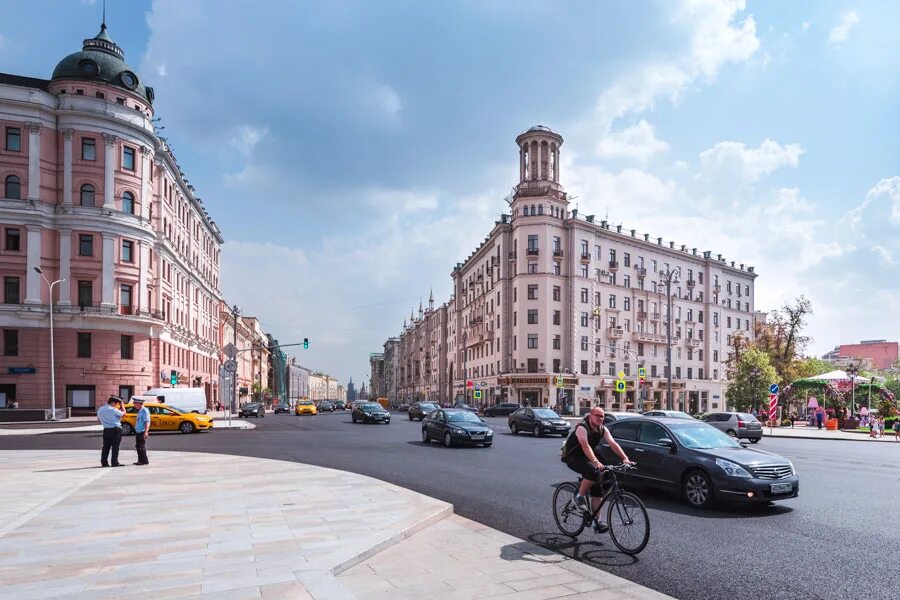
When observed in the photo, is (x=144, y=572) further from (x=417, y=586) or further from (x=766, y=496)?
(x=766, y=496)

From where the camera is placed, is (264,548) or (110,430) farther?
(110,430)

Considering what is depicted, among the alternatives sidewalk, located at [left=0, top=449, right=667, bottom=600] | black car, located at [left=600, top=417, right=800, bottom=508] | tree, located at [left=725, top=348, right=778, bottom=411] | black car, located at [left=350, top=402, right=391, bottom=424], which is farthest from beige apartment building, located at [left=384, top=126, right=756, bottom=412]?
sidewalk, located at [left=0, top=449, right=667, bottom=600]

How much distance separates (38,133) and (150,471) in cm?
3878

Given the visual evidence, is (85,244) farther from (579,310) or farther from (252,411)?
(579,310)

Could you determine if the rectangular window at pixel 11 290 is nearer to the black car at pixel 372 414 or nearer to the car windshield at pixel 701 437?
the black car at pixel 372 414

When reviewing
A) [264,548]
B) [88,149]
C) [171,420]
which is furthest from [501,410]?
[264,548]

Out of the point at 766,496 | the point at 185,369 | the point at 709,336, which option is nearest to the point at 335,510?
the point at 766,496

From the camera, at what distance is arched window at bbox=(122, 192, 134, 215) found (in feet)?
152

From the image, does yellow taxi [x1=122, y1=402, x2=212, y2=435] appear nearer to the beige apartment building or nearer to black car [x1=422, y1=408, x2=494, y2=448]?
black car [x1=422, y1=408, x2=494, y2=448]

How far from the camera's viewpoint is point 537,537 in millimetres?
8469

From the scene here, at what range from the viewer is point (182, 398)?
37.8 meters

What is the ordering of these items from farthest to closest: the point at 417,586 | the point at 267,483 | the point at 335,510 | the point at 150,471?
the point at 150,471
the point at 267,483
the point at 335,510
the point at 417,586

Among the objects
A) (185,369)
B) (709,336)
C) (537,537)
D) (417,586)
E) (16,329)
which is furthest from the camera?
(709,336)

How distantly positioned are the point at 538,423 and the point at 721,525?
21.2 metres
